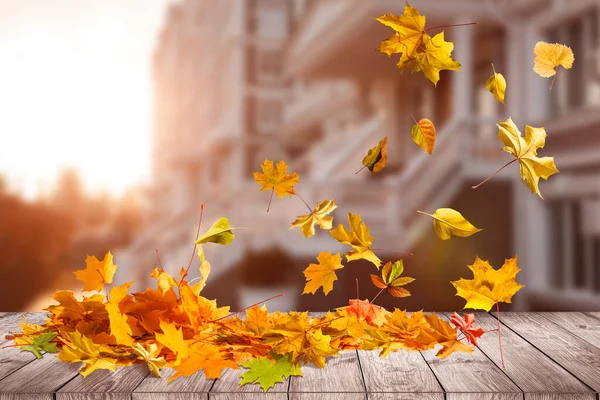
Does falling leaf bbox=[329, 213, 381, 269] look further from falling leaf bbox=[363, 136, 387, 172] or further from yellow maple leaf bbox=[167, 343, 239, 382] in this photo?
yellow maple leaf bbox=[167, 343, 239, 382]

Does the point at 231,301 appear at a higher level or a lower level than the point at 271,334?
lower

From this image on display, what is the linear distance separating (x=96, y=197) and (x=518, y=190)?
14.2ft

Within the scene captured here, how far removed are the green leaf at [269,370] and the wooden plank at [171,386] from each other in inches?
3.6

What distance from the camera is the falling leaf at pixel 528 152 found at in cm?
150

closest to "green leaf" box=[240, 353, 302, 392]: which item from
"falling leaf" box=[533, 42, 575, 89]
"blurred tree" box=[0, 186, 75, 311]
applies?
"falling leaf" box=[533, 42, 575, 89]

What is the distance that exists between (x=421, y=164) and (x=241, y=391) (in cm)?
559

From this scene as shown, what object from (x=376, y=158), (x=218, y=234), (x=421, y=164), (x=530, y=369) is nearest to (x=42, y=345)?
(x=218, y=234)

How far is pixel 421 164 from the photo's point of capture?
6.84 meters

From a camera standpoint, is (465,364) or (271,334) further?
(271,334)

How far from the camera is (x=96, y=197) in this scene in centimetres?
718

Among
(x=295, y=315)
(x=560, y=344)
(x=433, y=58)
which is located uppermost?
(x=433, y=58)

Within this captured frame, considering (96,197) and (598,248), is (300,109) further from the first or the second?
(598,248)

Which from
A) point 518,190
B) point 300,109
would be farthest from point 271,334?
point 300,109

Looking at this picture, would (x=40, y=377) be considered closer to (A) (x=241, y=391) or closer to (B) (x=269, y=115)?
(A) (x=241, y=391)
